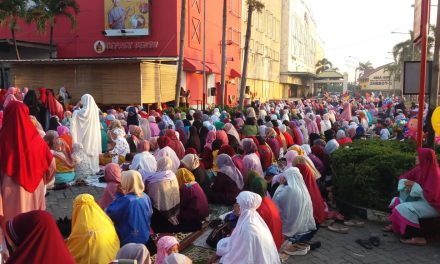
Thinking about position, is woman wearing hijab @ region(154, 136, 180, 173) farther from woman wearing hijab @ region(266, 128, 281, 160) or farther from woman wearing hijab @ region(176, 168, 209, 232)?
woman wearing hijab @ region(266, 128, 281, 160)

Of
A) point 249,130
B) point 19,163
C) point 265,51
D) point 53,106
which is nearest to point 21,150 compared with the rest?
point 19,163

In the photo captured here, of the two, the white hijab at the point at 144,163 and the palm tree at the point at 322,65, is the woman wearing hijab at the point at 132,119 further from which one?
the palm tree at the point at 322,65

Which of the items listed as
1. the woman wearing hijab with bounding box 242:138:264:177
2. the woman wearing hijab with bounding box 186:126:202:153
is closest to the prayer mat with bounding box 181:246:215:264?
the woman wearing hijab with bounding box 242:138:264:177

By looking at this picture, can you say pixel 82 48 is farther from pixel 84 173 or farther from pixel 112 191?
pixel 112 191

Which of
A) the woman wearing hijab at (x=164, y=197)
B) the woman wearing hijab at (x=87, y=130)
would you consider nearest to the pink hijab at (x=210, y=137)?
the woman wearing hijab at (x=87, y=130)

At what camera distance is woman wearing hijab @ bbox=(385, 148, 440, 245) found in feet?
19.1

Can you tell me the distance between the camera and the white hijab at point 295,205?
231 inches

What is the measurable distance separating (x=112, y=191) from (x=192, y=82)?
19.8 m

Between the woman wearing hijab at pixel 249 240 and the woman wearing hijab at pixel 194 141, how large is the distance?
625cm

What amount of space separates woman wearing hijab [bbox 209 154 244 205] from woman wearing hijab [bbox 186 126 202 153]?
3206mm

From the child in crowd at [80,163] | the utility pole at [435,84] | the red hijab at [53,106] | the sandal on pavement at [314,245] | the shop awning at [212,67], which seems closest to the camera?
the sandal on pavement at [314,245]

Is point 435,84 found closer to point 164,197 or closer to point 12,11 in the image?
point 164,197

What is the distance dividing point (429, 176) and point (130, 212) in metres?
3.87

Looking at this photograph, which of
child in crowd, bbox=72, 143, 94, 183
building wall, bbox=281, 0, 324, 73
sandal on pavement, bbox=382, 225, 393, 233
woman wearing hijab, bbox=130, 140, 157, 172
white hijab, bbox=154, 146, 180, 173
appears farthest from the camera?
building wall, bbox=281, 0, 324, 73
